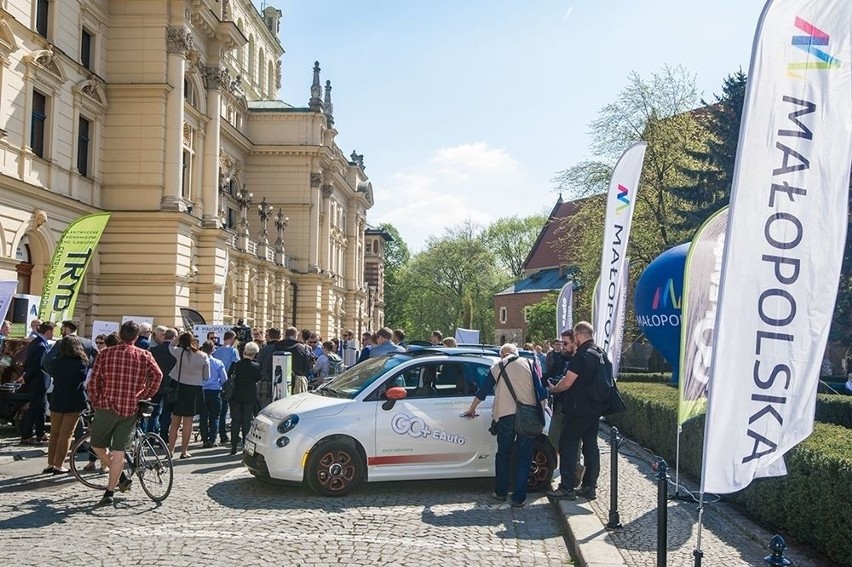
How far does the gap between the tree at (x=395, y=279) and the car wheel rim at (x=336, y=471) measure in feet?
267

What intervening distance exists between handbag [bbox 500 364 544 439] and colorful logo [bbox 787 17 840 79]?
528 cm

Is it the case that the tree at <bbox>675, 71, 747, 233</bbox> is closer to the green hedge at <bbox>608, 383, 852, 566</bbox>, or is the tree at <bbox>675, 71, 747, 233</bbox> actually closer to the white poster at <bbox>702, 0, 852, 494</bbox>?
the green hedge at <bbox>608, 383, 852, 566</bbox>

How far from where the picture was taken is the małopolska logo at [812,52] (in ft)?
16.1

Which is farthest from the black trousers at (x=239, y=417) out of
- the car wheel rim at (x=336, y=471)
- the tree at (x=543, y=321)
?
the tree at (x=543, y=321)

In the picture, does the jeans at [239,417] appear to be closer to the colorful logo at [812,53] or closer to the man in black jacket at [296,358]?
the man in black jacket at [296,358]

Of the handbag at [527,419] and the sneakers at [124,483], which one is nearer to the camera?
the sneakers at [124,483]

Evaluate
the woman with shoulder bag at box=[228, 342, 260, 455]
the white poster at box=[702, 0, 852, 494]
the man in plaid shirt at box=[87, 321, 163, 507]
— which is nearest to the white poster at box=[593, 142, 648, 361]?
the woman with shoulder bag at box=[228, 342, 260, 455]

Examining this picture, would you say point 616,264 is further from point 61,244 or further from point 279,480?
point 61,244

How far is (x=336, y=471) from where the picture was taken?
9.55 m

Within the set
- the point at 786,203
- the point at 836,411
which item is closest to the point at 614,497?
the point at 786,203

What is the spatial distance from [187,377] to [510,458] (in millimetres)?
5359

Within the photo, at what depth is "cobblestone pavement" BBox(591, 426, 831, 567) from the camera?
22.6 ft

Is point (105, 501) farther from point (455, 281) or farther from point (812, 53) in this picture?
point (455, 281)

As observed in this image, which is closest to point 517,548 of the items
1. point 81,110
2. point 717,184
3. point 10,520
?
point 10,520
